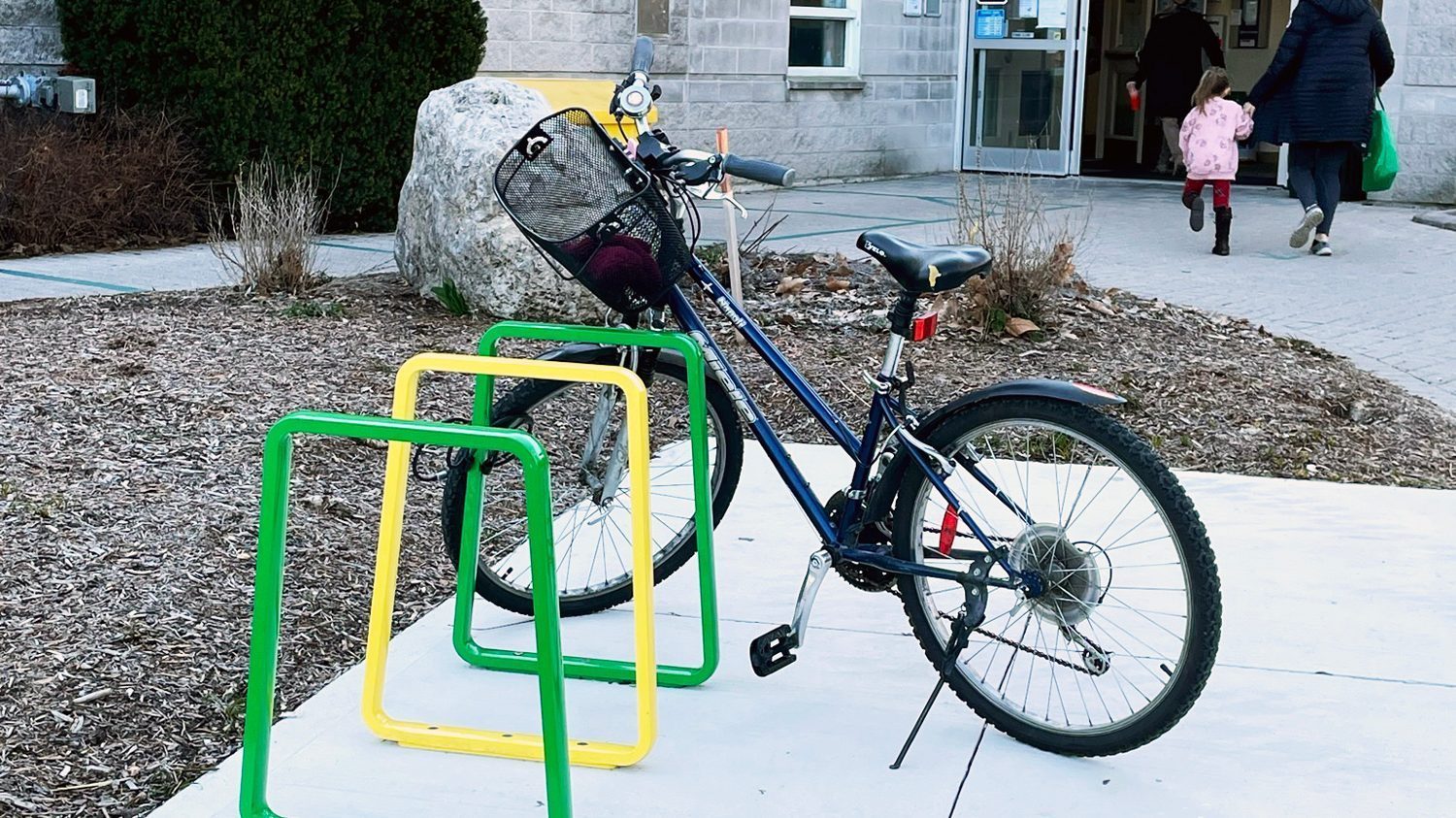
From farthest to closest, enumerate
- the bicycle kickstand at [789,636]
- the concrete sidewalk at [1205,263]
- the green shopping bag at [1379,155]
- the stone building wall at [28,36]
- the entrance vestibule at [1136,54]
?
the entrance vestibule at [1136,54], the green shopping bag at [1379,155], the stone building wall at [28,36], the concrete sidewalk at [1205,263], the bicycle kickstand at [789,636]

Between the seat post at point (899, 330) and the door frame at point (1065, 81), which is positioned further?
the door frame at point (1065, 81)

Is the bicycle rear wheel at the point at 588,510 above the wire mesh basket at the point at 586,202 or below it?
below

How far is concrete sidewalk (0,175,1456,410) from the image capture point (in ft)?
26.5

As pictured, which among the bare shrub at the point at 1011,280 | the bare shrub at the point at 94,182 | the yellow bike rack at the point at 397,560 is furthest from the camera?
the bare shrub at the point at 94,182

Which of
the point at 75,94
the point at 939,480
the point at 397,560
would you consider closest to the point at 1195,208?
the point at 75,94

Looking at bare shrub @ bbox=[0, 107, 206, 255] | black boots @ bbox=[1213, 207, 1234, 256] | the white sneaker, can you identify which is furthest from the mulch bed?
the white sneaker

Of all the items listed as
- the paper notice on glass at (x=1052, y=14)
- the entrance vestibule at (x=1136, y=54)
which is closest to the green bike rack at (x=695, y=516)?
the paper notice on glass at (x=1052, y=14)

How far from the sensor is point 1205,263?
416 inches

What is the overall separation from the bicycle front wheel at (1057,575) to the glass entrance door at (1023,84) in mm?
13211

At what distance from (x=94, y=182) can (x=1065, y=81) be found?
33.8 feet

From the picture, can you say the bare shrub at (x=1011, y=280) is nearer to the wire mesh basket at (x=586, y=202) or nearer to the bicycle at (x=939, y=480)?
the bicycle at (x=939, y=480)

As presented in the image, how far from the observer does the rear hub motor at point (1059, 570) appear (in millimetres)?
3266

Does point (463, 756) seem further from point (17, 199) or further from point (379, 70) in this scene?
point (379, 70)

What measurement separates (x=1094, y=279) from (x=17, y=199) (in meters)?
5.94
